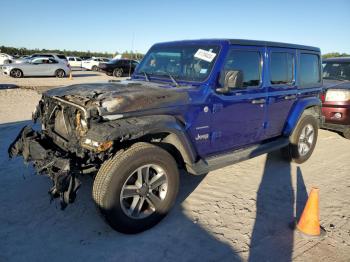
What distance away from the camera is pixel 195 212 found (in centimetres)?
395

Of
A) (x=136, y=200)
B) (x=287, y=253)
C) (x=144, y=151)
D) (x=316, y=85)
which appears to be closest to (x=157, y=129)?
(x=144, y=151)

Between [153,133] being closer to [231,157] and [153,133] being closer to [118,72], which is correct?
[231,157]

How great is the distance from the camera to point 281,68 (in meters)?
5.14

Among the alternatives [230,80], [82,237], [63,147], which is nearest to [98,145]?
[63,147]

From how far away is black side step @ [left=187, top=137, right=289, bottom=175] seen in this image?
153 inches

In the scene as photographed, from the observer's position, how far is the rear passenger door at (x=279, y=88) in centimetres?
491

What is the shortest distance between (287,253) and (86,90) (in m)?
2.80

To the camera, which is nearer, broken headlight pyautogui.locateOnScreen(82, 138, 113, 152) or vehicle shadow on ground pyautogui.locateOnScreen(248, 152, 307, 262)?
broken headlight pyautogui.locateOnScreen(82, 138, 113, 152)

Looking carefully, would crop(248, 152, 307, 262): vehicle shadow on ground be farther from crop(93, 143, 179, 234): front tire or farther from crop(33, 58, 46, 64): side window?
crop(33, 58, 46, 64): side window

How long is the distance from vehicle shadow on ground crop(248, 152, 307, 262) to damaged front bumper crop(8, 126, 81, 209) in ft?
6.21

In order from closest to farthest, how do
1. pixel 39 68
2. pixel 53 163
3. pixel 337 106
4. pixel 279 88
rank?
pixel 53 163 < pixel 279 88 < pixel 337 106 < pixel 39 68

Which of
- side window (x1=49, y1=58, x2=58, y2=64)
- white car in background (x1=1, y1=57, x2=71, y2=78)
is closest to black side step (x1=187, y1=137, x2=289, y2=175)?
white car in background (x1=1, y1=57, x2=71, y2=78)

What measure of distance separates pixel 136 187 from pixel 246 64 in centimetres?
239

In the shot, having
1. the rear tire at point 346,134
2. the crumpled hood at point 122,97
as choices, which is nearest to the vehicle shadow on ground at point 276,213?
the crumpled hood at point 122,97
